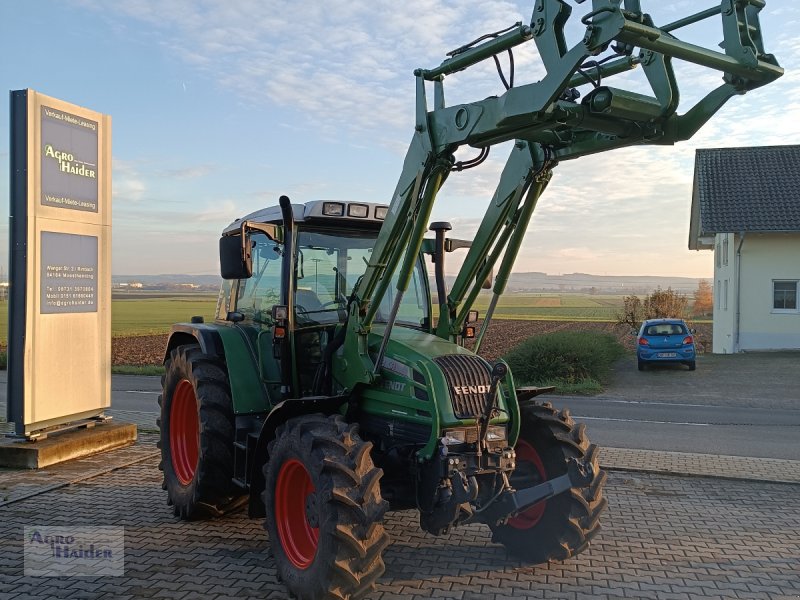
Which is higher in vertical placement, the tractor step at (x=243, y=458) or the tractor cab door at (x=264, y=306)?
the tractor cab door at (x=264, y=306)

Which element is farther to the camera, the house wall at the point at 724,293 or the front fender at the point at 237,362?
the house wall at the point at 724,293

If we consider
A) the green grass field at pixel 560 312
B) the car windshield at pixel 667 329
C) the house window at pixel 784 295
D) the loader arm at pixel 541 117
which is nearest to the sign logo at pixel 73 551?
the loader arm at pixel 541 117

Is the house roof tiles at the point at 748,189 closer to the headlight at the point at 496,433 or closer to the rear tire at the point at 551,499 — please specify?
the rear tire at the point at 551,499

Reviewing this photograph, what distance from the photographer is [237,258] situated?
17.5 ft

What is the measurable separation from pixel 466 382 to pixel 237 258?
1.83 meters

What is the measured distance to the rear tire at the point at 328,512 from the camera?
4.24 metres

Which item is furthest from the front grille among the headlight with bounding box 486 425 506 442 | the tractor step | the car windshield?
the car windshield

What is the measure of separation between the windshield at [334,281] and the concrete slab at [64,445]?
13.4ft

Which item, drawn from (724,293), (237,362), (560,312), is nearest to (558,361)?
(724,293)

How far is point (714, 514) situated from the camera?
6656 millimetres

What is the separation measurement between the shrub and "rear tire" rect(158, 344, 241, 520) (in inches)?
486

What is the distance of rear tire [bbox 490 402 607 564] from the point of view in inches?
201

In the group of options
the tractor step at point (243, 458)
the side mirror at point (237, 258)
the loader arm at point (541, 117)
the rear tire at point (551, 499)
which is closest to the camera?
the loader arm at point (541, 117)

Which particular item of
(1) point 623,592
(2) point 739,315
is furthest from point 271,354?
(2) point 739,315
